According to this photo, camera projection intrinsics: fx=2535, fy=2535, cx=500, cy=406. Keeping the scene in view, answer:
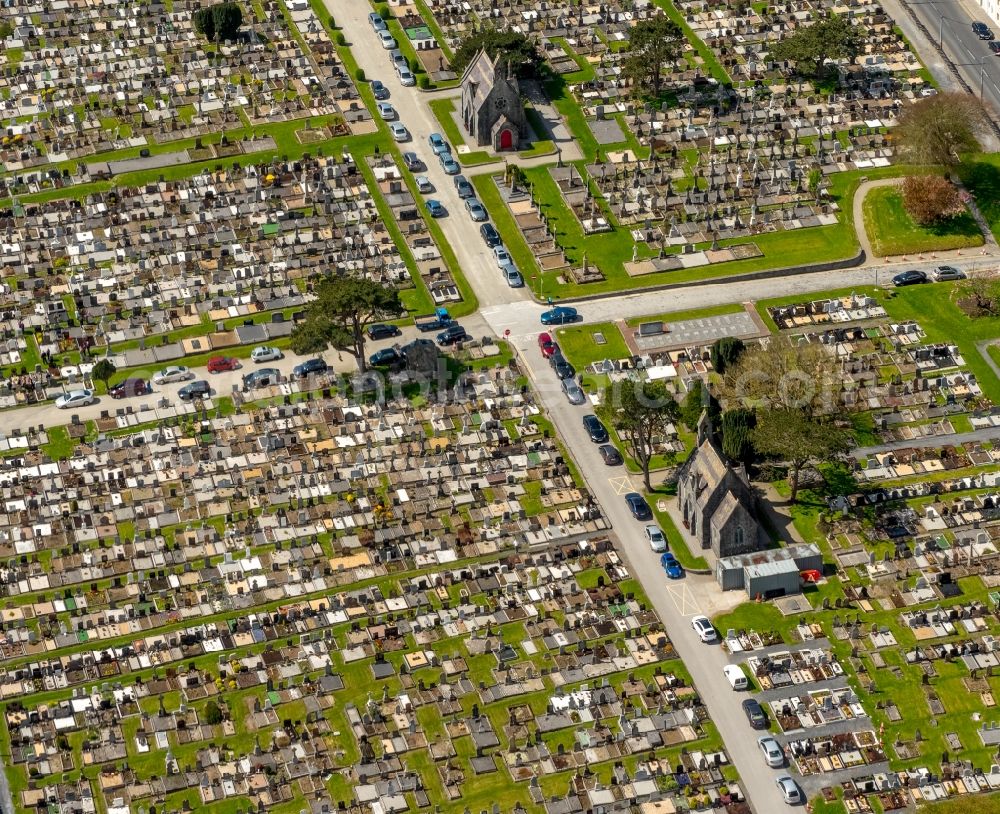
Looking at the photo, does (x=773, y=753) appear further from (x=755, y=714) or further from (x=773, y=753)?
(x=755, y=714)

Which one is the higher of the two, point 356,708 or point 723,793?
point 356,708

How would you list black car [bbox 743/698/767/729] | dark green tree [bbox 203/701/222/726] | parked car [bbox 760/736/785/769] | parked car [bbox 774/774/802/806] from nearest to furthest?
parked car [bbox 774/774/802/806]
parked car [bbox 760/736/785/769]
dark green tree [bbox 203/701/222/726]
black car [bbox 743/698/767/729]

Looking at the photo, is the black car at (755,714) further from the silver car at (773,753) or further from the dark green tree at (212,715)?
the dark green tree at (212,715)

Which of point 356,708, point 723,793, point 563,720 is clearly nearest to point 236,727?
point 356,708

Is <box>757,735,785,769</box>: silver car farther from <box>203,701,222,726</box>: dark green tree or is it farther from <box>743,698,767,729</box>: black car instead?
<box>203,701,222,726</box>: dark green tree

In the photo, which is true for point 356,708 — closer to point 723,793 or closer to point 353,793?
point 353,793

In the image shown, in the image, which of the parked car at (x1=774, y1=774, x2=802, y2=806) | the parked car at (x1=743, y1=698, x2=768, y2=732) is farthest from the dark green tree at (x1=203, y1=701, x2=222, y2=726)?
the parked car at (x1=774, y1=774, x2=802, y2=806)

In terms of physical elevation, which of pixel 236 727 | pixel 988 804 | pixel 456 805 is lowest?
pixel 988 804
